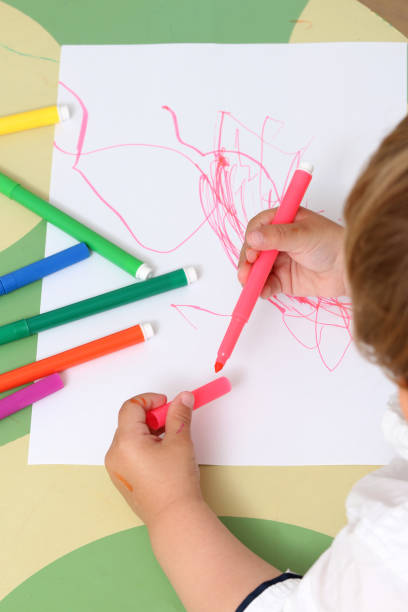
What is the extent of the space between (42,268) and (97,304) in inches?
2.5

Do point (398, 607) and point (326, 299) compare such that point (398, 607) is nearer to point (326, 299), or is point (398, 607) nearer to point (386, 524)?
point (386, 524)

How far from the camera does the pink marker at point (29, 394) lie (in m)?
0.52

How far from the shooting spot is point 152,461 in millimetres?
495

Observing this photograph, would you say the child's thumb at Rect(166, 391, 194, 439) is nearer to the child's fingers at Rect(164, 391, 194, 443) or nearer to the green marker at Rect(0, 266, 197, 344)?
the child's fingers at Rect(164, 391, 194, 443)

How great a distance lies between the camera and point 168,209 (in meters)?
0.61

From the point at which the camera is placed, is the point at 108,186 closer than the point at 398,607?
No

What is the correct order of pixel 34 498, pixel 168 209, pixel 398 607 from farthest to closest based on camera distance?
pixel 168 209
pixel 34 498
pixel 398 607

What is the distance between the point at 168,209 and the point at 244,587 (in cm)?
35

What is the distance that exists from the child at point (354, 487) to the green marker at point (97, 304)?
0.20 ft

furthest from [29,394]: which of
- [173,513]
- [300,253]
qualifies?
[300,253]

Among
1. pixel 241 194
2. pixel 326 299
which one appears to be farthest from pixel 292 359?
pixel 241 194

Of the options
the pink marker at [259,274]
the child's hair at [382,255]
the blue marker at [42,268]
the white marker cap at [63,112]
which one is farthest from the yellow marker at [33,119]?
the child's hair at [382,255]

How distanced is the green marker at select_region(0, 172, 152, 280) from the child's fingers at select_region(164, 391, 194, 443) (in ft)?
0.41

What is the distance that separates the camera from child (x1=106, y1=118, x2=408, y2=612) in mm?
339
